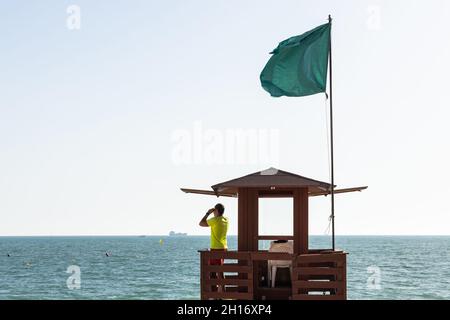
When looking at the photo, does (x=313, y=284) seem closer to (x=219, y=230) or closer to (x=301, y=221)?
(x=301, y=221)

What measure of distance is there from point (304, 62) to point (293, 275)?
4.84m

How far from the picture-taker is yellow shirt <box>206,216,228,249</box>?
12500 mm

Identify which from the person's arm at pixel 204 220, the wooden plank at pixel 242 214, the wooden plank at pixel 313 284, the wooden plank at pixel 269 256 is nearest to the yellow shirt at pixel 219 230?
the person's arm at pixel 204 220

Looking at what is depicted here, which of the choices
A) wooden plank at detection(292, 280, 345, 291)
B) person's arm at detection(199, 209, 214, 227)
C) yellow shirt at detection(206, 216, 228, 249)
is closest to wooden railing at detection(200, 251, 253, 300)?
yellow shirt at detection(206, 216, 228, 249)

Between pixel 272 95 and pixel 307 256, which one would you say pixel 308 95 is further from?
pixel 307 256

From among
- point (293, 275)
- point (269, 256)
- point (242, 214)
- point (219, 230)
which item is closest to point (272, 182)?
point (242, 214)

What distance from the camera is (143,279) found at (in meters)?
55.2

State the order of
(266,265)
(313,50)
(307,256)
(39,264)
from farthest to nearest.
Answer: (39,264) < (313,50) < (266,265) < (307,256)

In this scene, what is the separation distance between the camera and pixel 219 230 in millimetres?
12539

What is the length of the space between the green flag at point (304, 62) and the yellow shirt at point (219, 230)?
3493mm

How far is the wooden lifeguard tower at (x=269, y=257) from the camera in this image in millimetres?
11859

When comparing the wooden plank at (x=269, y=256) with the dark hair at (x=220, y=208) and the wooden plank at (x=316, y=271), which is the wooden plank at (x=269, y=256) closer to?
the wooden plank at (x=316, y=271)
